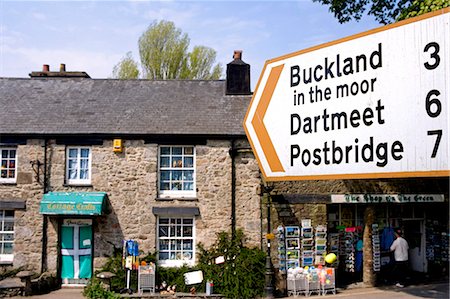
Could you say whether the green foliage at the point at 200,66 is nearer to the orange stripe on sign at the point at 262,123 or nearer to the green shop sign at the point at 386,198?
the green shop sign at the point at 386,198

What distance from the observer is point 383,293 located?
11.7 meters

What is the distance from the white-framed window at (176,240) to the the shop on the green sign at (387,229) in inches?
172

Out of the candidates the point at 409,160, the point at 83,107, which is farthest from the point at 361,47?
the point at 83,107

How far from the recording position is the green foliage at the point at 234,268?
11.7m

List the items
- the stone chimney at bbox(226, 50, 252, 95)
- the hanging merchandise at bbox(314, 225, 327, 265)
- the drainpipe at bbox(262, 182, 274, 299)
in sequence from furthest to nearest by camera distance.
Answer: the stone chimney at bbox(226, 50, 252, 95) < the hanging merchandise at bbox(314, 225, 327, 265) < the drainpipe at bbox(262, 182, 274, 299)

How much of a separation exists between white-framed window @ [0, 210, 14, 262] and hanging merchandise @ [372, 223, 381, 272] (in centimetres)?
1089

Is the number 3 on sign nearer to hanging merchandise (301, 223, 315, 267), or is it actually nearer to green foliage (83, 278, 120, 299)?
green foliage (83, 278, 120, 299)

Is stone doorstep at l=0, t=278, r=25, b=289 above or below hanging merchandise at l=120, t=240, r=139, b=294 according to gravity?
below

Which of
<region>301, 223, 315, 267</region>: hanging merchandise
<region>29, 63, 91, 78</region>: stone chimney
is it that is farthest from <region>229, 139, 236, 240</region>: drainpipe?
<region>29, 63, 91, 78</region>: stone chimney

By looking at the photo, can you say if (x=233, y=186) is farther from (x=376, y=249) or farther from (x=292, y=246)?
(x=376, y=249)

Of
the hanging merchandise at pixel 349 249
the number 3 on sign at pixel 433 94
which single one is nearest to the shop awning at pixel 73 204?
the hanging merchandise at pixel 349 249

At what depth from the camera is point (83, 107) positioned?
45.3ft

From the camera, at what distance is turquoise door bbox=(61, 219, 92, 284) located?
1273cm

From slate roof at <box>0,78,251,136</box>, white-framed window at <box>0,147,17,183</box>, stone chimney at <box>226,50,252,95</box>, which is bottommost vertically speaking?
white-framed window at <box>0,147,17,183</box>
